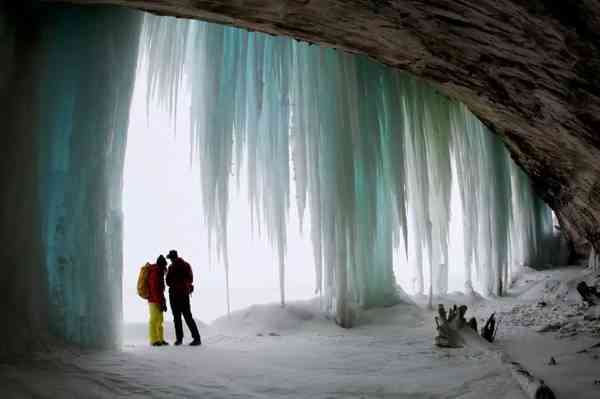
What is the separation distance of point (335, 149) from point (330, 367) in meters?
2.82

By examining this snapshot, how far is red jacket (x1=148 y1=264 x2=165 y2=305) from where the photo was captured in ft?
14.9

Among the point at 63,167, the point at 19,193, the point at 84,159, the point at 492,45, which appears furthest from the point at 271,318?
the point at 492,45

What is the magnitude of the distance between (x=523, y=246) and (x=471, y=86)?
5.73 meters

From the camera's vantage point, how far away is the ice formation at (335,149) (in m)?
5.37

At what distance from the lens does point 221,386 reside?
9.55ft

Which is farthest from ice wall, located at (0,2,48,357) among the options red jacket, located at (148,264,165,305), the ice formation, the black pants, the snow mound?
the snow mound

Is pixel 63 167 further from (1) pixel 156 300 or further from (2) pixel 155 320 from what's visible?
(2) pixel 155 320

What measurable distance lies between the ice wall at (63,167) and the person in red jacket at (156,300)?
624mm

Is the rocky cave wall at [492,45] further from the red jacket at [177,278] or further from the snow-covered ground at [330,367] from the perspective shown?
the red jacket at [177,278]

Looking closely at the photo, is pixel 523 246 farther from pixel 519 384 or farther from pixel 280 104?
pixel 519 384

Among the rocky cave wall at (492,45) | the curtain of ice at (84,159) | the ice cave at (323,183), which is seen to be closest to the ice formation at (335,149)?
the ice cave at (323,183)

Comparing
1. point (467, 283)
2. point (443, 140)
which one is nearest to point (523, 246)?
point (467, 283)

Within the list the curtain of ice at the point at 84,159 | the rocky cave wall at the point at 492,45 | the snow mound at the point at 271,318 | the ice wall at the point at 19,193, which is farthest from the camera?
the snow mound at the point at 271,318

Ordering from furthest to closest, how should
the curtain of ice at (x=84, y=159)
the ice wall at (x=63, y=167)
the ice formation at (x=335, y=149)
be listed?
1. the ice formation at (x=335, y=149)
2. the curtain of ice at (x=84, y=159)
3. the ice wall at (x=63, y=167)
